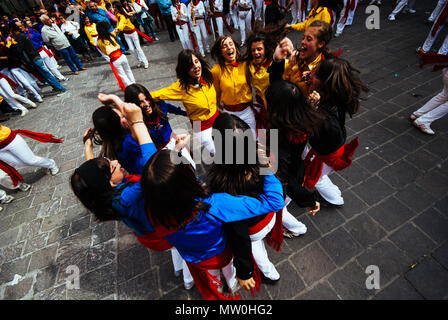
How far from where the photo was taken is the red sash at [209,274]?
1730mm

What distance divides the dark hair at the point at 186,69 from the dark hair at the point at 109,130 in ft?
3.30

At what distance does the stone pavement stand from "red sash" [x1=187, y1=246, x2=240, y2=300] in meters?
0.41

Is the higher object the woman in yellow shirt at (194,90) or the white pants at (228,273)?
the woman in yellow shirt at (194,90)

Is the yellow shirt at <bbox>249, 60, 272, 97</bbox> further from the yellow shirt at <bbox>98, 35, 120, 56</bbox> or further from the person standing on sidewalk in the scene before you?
the person standing on sidewalk

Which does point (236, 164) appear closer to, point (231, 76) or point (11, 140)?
point (231, 76)

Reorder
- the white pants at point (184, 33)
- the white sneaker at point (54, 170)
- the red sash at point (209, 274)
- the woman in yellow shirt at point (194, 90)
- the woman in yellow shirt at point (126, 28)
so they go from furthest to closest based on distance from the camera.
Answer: the white pants at point (184, 33) → the woman in yellow shirt at point (126, 28) → the white sneaker at point (54, 170) → the woman in yellow shirt at point (194, 90) → the red sash at point (209, 274)

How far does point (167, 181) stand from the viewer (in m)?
1.12

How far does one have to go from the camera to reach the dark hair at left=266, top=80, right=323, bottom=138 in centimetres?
174

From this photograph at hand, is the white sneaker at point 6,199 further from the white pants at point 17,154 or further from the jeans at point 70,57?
the jeans at point 70,57

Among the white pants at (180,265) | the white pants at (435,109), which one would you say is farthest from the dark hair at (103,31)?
the white pants at (435,109)

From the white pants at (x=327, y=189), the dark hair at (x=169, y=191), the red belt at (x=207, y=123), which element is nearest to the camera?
the dark hair at (x=169, y=191)

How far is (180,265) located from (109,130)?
5.46ft

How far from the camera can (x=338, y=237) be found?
2553 millimetres
